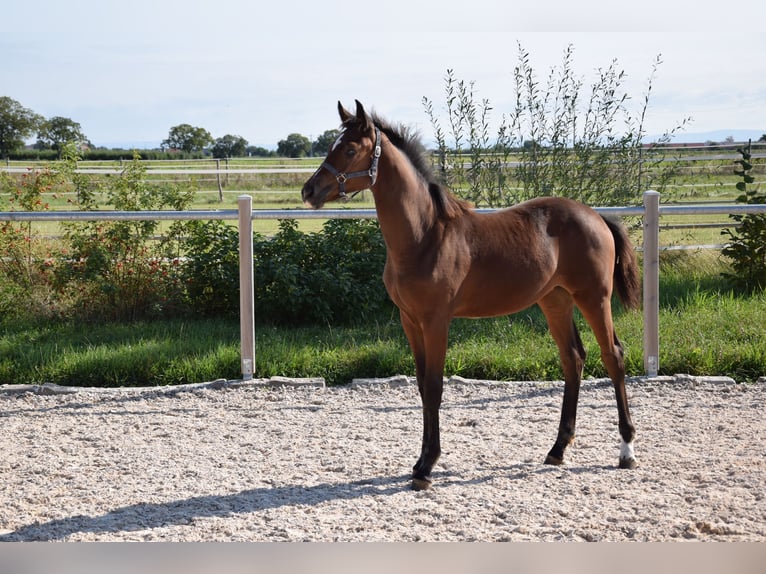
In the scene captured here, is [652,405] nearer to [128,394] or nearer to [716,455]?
[716,455]

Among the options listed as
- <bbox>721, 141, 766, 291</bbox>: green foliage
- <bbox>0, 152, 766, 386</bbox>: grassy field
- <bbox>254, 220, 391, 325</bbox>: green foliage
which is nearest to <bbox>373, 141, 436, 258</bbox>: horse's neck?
<bbox>0, 152, 766, 386</bbox>: grassy field

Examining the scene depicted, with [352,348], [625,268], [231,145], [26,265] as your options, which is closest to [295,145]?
[231,145]

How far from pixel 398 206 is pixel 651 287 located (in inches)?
124

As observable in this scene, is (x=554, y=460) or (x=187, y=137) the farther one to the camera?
(x=187, y=137)

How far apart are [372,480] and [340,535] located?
2.73 feet

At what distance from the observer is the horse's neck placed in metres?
4.44

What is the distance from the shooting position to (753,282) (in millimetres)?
8883

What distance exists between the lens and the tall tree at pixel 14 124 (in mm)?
43375

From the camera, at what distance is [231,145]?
47.7 meters

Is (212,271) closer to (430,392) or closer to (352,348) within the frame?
(352,348)

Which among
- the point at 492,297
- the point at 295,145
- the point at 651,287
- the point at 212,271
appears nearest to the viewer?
the point at 492,297

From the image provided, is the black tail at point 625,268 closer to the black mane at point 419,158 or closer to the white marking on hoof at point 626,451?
the white marking on hoof at point 626,451

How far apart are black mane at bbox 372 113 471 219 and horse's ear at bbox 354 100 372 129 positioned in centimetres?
29

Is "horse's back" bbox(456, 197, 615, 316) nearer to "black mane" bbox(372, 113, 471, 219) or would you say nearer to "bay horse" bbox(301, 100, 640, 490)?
"bay horse" bbox(301, 100, 640, 490)
